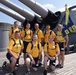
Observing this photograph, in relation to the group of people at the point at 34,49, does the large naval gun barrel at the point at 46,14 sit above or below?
above

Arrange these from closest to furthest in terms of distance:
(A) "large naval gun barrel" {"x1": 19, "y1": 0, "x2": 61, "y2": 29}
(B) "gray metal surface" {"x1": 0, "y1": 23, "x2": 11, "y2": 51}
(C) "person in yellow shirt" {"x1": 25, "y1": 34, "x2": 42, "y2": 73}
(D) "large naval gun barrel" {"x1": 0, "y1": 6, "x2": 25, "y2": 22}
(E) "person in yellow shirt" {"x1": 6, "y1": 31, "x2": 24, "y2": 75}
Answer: (E) "person in yellow shirt" {"x1": 6, "y1": 31, "x2": 24, "y2": 75} → (C) "person in yellow shirt" {"x1": 25, "y1": 34, "x2": 42, "y2": 73} → (A) "large naval gun barrel" {"x1": 19, "y1": 0, "x2": 61, "y2": 29} → (D) "large naval gun barrel" {"x1": 0, "y1": 6, "x2": 25, "y2": 22} → (B) "gray metal surface" {"x1": 0, "y1": 23, "x2": 11, "y2": 51}

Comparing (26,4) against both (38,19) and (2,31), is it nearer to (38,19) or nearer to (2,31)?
(38,19)

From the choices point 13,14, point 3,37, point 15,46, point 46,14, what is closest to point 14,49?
point 15,46

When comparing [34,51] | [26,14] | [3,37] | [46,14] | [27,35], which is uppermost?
[26,14]

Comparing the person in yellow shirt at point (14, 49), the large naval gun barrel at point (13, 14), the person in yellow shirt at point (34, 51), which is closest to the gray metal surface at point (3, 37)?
the large naval gun barrel at point (13, 14)

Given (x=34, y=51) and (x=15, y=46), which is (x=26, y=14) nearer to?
(x=34, y=51)

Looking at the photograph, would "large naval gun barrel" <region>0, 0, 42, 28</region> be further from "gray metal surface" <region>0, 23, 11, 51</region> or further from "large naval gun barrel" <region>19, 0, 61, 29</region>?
"gray metal surface" <region>0, 23, 11, 51</region>

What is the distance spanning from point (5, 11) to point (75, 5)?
402 centimetres

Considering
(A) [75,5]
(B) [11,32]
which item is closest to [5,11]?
(A) [75,5]

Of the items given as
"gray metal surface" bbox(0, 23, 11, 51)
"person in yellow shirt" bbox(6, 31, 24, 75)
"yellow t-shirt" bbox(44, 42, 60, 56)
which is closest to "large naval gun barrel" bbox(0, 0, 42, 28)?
"gray metal surface" bbox(0, 23, 11, 51)

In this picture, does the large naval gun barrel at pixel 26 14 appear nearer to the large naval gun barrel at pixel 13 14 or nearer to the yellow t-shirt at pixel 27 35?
the large naval gun barrel at pixel 13 14

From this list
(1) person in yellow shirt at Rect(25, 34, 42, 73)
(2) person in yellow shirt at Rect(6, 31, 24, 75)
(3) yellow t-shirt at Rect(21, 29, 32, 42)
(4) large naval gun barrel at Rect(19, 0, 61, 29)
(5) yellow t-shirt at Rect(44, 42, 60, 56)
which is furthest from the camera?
(4) large naval gun barrel at Rect(19, 0, 61, 29)

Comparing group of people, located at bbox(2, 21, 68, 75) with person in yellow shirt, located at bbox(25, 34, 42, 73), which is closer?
group of people, located at bbox(2, 21, 68, 75)

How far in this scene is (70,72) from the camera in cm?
651
